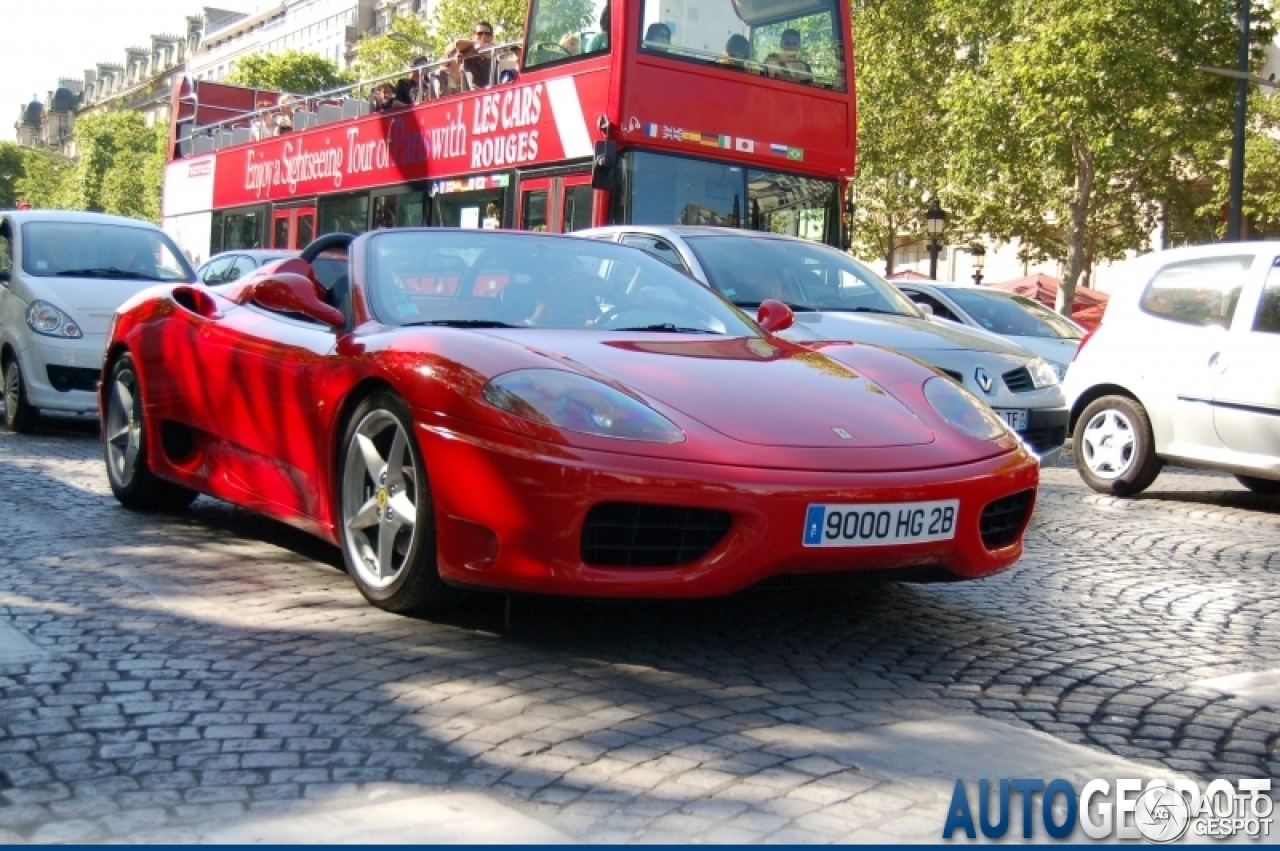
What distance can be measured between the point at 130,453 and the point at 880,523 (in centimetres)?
398

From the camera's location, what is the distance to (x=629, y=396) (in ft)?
15.0

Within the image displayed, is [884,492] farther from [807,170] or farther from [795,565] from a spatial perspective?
[807,170]

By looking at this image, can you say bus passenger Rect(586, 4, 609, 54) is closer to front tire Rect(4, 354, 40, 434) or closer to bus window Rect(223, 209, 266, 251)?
front tire Rect(4, 354, 40, 434)

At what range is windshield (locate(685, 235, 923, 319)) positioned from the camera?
9406mm

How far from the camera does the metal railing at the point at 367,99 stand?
604 inches

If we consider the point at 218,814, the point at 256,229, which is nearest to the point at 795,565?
the point at 218,814

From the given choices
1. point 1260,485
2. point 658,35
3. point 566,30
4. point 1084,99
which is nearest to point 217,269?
point 566,30

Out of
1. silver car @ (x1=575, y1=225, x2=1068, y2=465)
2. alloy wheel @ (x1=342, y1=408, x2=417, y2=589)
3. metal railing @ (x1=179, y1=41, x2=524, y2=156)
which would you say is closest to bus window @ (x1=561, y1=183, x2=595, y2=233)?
metal railing @ (x1=179, y1=41, x2=524, y2=156)

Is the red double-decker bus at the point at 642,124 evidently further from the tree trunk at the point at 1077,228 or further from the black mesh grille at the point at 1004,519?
the tree trunk at the point at 1077,228

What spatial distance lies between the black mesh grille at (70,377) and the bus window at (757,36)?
497cm

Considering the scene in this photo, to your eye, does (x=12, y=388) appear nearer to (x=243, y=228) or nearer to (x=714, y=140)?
(x=714, y=140)

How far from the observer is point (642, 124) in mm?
12727

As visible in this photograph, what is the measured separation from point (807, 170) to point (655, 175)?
1.61 meters

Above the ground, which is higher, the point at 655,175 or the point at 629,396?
the point at 655,175
